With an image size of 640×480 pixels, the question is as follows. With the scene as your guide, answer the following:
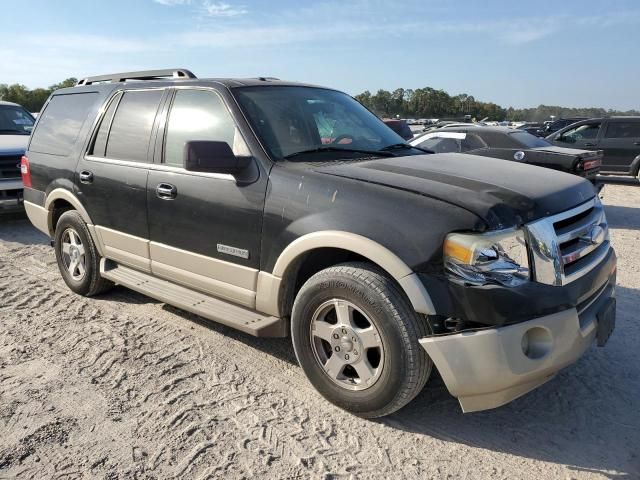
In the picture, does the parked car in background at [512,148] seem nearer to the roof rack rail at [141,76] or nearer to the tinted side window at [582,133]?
the roof rack rail at [141,76]

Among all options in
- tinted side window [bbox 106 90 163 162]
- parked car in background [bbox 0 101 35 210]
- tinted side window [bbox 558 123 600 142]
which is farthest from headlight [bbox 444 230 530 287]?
tinted side window [bbox 558 123 600 142]

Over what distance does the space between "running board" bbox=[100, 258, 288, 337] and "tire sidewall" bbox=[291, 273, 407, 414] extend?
0.83 feet

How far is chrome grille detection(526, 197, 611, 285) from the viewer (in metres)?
2.61

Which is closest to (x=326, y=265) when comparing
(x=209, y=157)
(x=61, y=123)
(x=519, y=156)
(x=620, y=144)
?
(x=209, y=157)

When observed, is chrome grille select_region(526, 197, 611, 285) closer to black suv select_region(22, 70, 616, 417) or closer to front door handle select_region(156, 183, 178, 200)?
black suv select_region(22, 70, 616, 417)

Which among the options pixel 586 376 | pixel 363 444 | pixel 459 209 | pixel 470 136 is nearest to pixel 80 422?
pixel 363 444

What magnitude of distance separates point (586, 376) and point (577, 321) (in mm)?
1069

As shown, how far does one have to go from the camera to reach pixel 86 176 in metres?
4.62

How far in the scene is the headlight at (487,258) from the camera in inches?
100.0

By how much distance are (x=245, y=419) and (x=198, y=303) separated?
1.05m

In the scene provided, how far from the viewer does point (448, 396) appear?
332 cm

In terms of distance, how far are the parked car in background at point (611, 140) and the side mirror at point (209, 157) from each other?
12.4 m

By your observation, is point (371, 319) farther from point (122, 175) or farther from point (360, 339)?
point (122, 175)

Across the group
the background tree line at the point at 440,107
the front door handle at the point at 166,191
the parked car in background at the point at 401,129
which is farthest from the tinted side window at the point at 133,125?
the background tree line at the point at 440,107
